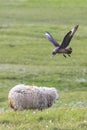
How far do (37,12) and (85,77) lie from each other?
4808 centimetres

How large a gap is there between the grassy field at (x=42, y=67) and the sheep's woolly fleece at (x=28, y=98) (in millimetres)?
339

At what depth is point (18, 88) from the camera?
1435cm

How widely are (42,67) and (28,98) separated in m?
23.1

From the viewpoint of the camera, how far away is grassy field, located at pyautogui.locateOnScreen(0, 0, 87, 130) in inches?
463

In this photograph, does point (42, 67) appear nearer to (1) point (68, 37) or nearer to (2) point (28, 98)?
(2) point (28, 98)

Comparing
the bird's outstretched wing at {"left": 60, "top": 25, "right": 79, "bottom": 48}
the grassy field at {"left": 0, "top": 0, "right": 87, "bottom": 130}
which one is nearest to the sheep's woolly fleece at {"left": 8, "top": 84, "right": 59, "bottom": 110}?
the grassy field at {"left": 0, "top": 0, "right": 87, "bottom": 130}

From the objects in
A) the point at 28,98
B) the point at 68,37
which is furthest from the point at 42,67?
the point at 68,37

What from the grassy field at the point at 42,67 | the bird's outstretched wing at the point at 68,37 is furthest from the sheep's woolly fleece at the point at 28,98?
the bird's outstretched wing at the point at 68,37

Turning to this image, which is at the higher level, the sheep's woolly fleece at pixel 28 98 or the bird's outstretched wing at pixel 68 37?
the bird's outstretched wing at pixel 68 37

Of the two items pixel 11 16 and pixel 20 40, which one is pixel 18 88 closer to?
pixel 20 40

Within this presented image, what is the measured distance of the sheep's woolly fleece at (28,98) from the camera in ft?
46.0

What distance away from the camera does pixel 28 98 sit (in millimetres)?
14180

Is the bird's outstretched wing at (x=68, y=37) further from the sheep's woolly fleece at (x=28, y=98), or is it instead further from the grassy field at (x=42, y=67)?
the sheep's woolly fleece at (x=28, y=98)

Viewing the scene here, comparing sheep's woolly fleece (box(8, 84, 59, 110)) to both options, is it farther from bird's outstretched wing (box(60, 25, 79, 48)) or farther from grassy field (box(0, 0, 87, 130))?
bird's outstretched wing (box(60, 25, 79, 48))
